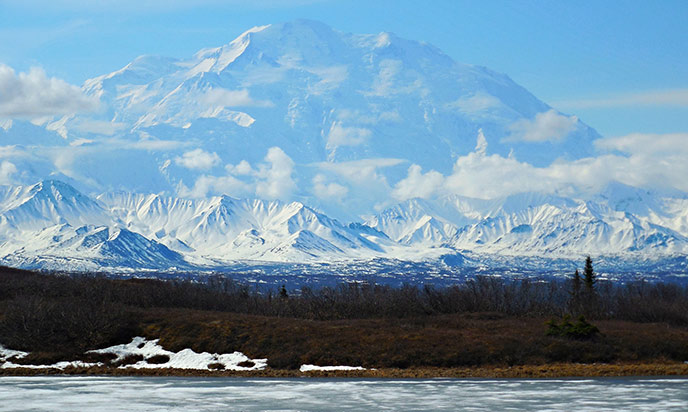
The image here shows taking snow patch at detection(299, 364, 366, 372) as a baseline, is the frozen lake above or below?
below

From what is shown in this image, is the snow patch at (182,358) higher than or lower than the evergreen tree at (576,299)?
lower

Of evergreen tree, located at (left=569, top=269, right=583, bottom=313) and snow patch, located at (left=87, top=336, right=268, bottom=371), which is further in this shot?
evergreen tree, located at (left=569, top=269, right=583, bottom=313)

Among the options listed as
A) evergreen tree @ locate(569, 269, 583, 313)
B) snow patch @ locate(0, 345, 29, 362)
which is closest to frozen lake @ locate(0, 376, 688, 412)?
snow patch @ locate(0, 345, 29, 362)

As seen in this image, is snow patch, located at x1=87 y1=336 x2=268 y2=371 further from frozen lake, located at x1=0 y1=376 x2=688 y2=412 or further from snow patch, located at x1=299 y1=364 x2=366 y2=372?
Result: frozen lake, located at x1=0 y1=376 x2=688 y2=412

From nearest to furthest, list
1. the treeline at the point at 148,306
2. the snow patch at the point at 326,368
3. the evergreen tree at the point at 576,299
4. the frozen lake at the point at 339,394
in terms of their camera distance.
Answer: the frozen lake at the point at 339,394
the snow patch at the point at 326,368
the treeline at the point at 148,306
the evergreen tree at the point at 576,299

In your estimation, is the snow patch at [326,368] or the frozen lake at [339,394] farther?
the snow patch at [326,368]

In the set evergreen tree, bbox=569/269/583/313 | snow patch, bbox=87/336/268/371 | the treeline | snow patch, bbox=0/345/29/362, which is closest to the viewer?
snow patch, bbox=87/336/268/371

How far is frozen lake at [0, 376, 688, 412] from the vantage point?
4662 cm

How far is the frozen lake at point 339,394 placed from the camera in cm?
4662

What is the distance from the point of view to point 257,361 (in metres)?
71.2

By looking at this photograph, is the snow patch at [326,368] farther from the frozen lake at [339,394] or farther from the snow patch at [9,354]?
the snow patch at [9,354]

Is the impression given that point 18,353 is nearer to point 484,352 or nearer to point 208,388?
point 208,388

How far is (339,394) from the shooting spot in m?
52.1

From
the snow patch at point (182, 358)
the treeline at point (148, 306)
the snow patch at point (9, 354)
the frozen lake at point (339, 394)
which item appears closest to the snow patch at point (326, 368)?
the snow patch at point (182, 358)
